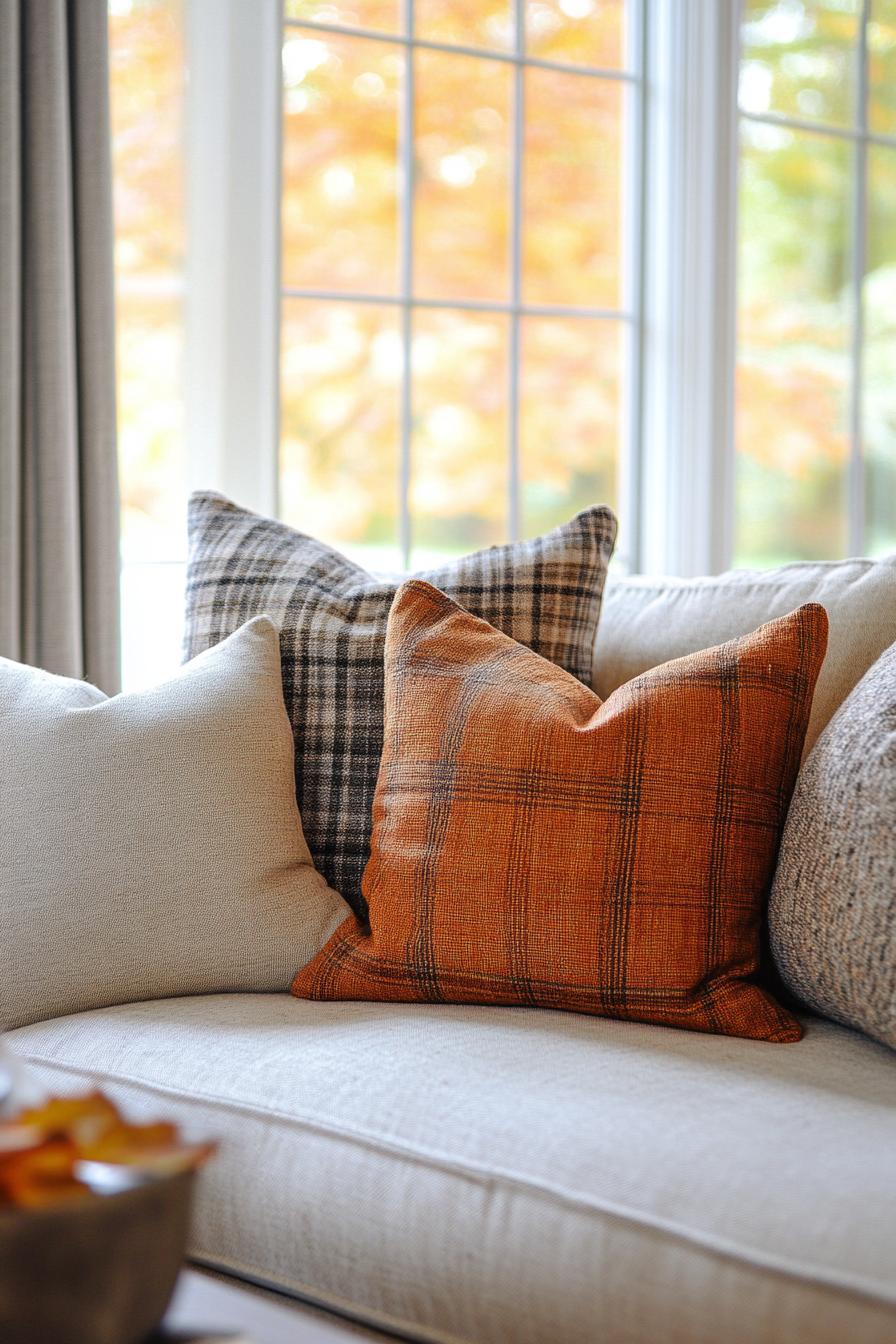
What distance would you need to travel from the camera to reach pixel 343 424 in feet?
8.73

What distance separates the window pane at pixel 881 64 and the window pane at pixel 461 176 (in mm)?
882

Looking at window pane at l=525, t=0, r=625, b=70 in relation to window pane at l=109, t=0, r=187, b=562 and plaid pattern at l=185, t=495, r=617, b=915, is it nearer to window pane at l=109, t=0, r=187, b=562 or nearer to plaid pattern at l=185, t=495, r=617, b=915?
window pane at l=109, t=0, r=187, b=562

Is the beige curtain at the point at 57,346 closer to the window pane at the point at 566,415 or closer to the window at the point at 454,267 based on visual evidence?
the window at the point at 454,267

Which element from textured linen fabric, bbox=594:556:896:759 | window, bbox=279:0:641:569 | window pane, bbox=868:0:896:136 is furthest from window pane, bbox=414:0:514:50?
textured linen fabric, bbox=594:556:896:759

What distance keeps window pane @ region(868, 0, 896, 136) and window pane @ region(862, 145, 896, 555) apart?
0.07 meters

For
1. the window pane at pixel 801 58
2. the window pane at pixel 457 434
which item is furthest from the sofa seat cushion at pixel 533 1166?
the window pane at pixel 801 58

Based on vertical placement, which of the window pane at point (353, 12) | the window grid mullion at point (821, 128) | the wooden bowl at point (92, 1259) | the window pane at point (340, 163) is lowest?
the wooden bowl at point (92, 1259)

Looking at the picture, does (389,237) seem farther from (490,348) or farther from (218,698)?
(218,698)

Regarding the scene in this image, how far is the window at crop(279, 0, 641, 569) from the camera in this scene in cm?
259

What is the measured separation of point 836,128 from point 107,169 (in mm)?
1694

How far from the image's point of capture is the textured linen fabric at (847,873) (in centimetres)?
114

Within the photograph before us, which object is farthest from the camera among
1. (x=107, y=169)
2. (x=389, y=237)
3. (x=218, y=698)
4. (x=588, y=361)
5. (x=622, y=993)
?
(x=588, y=361)

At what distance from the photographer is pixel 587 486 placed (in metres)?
2.90

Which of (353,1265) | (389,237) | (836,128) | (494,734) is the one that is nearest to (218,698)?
(494,734)
